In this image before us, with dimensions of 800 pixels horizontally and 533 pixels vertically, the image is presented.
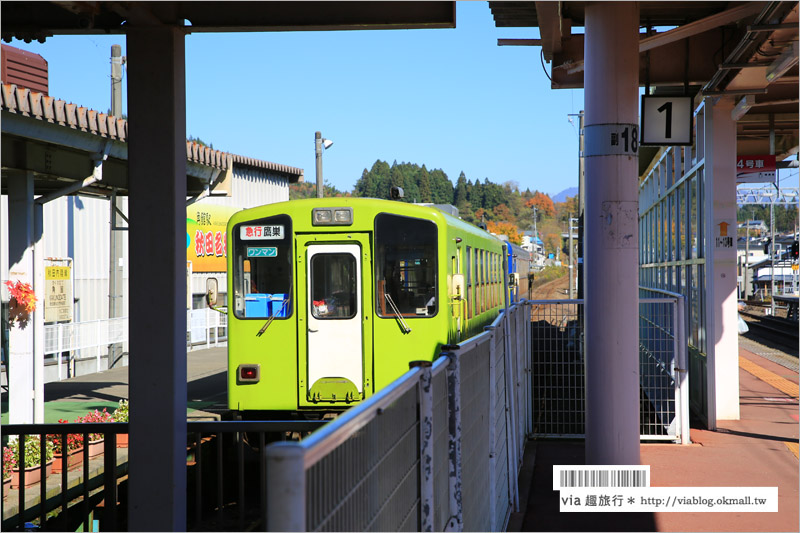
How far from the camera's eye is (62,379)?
61.1 feet

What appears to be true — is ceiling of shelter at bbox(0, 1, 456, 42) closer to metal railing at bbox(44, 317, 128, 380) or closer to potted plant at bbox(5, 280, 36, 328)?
potted plant at bbox(5, 280, 36, 328)

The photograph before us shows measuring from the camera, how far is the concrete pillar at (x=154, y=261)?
4457 millimetres

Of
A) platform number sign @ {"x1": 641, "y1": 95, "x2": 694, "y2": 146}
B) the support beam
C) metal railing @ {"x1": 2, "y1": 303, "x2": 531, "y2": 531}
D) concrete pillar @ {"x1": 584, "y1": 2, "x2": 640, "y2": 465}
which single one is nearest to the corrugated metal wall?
metal railing @ {"x1": 2, "y1": 303, "x2": 531, "y2": 531}

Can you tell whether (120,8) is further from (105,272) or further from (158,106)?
(105,272)

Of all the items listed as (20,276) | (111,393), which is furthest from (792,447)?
(111,393)

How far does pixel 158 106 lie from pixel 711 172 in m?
Answer: 8.13

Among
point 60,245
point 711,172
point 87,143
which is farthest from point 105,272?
point 711,172

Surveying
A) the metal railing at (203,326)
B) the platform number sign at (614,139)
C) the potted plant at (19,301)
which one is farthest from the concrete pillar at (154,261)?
the metal railing at (203,326)

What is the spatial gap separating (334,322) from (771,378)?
10.6 metres

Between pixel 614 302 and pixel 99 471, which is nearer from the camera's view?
pixel 614 302

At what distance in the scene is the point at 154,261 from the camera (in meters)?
4.48

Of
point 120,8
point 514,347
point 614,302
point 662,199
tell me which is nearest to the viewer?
point 120,8

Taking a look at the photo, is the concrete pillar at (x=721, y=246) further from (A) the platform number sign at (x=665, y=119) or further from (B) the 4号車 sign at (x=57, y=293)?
(B) the 4号車 sign at (x=57, y=293)

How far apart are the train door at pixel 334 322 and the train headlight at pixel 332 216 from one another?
23cm
